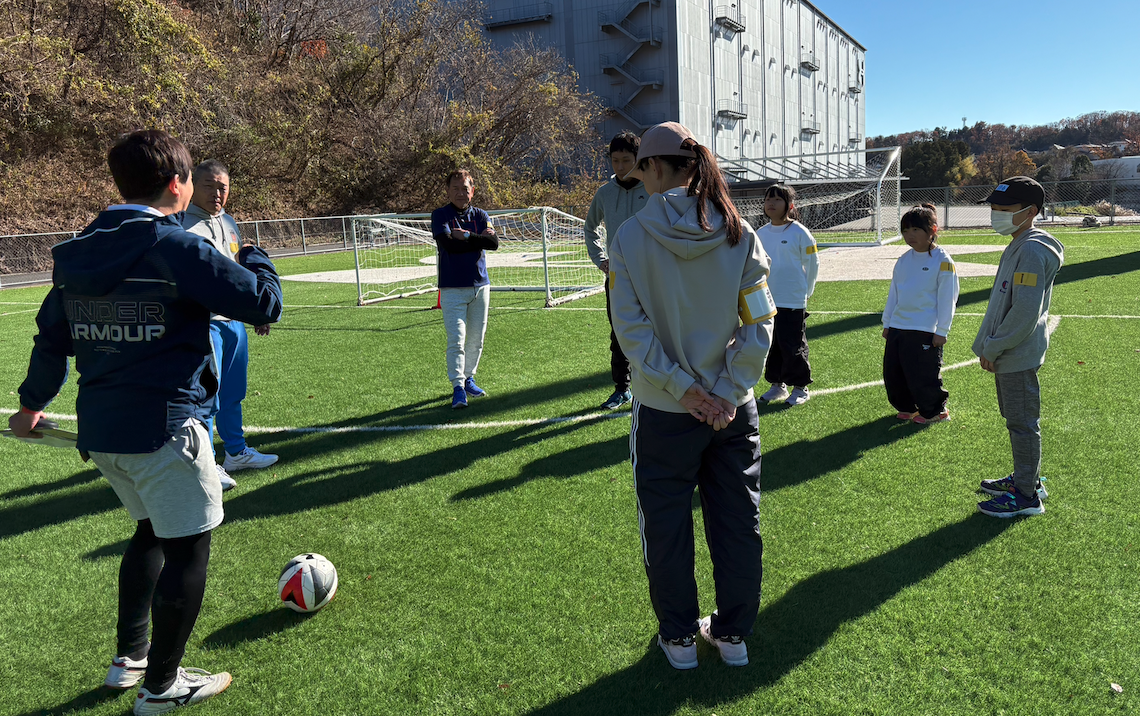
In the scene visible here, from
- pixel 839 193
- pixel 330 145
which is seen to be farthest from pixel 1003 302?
pixel 330 145

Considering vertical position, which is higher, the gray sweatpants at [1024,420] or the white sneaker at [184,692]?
the gray sweatpants at [1024,420]

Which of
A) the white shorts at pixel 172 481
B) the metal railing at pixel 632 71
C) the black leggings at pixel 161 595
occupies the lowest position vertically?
the black leggings at pixel 161 595

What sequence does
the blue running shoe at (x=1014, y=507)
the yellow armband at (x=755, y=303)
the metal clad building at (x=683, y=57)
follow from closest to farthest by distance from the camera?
the yellow armband at (x=755, y=303) → the blue running shoe at (x=1014, y=507) → the metal clad building at (x=683, y=57)

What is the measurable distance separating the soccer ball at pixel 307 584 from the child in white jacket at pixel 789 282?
4.12 meters

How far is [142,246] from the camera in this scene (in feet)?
Answer: 7.71

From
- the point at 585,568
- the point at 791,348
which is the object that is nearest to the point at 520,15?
the point at 791,348

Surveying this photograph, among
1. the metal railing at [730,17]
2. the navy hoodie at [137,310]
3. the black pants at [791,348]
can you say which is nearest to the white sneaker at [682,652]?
the navy hoodie at [137,310]

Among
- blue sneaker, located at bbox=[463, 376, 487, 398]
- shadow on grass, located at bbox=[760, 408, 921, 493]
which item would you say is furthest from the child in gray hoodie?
blue sneaker, located at bbox=[463, 376, 487, 398]

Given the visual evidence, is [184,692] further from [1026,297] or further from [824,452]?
[1026,297]

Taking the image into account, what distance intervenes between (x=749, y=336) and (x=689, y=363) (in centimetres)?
23

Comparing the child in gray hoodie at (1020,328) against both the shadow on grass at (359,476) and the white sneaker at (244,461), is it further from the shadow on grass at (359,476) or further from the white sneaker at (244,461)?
the white sneaker at (244,461)

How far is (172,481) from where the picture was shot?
8.20 feet

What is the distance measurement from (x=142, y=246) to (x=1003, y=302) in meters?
3.97

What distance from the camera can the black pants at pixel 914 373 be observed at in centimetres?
542
